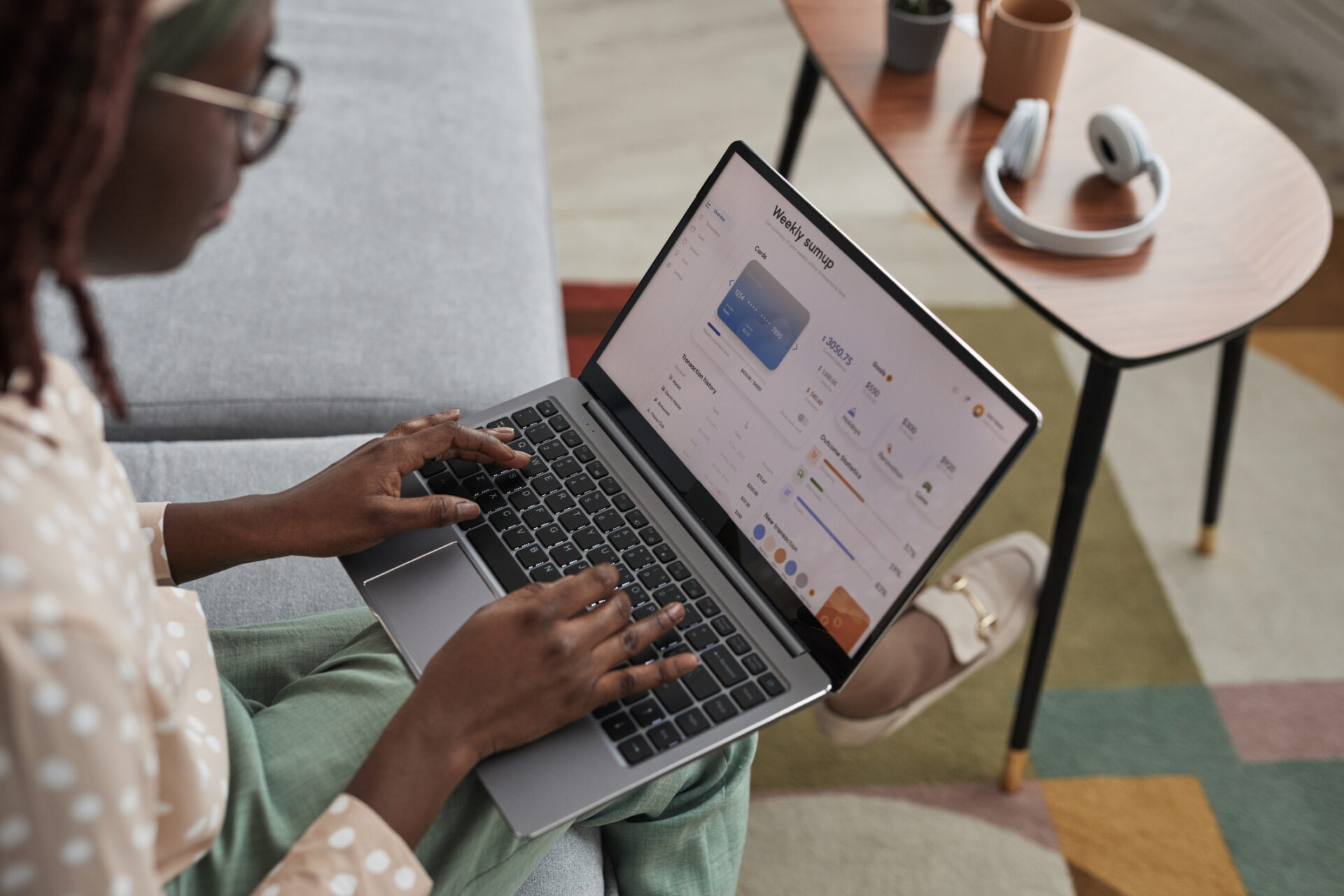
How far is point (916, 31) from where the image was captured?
1412 millimetres

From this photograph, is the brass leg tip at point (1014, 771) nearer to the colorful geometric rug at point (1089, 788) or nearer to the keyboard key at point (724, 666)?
the colorful geometric rug at point (1089, 788)


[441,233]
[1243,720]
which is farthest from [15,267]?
[1243,720]

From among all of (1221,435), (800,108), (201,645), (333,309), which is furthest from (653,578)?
(800,108)

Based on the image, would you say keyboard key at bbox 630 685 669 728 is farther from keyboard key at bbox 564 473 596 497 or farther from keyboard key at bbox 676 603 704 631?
keyboard key at bbox 564 473 596 497

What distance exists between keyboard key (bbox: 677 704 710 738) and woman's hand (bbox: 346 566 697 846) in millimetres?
35

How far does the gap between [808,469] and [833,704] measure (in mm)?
549

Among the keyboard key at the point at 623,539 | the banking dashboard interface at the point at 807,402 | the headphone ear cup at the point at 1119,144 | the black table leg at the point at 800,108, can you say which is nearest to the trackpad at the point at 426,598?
the keyboard key at the point at 623,539

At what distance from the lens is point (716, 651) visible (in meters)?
0.84

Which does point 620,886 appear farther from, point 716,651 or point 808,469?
point 808,469

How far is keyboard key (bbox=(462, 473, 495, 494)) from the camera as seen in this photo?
3.14 feet

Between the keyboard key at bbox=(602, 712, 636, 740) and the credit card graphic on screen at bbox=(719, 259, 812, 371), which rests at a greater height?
the credit card graphic on screen at bbox=(719, 259, 812, 371)

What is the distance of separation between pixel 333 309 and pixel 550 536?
21.7 inches

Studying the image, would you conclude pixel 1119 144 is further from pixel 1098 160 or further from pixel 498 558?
pixel 498 558

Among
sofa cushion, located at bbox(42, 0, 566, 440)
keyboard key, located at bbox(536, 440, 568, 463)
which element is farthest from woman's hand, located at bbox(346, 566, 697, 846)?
sofa cushion, located at bbox(42, 0, 566, 440)
